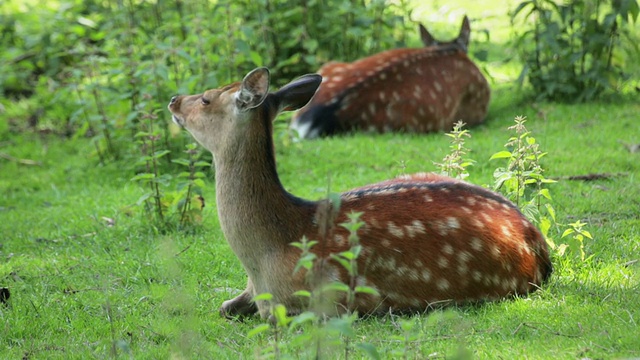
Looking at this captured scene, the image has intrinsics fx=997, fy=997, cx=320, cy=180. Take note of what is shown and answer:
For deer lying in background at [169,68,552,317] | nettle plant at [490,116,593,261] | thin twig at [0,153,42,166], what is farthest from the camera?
thin twig at [0,153,42,166]

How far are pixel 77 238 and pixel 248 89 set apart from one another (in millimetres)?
2411

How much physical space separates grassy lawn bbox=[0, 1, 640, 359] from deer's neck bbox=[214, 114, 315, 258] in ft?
1.25

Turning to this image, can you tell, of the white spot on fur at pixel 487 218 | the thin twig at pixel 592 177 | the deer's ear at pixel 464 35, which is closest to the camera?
the white spot on fur at pixel 487 218

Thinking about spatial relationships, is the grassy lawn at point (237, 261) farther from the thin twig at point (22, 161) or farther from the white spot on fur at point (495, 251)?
the white spot on fur at point (495, 251)

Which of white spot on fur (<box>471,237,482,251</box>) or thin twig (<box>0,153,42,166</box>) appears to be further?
thin twig (<box>0,153,42,166</box>)

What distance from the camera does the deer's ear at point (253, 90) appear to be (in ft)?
16.4

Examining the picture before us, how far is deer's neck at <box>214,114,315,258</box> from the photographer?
5051mm

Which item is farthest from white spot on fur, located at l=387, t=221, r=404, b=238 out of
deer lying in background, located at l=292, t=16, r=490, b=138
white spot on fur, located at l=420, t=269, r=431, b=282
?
deer lying in background, located at l=292, t=16, r=490, b=138

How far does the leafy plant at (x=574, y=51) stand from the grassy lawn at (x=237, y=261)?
0.25 meters

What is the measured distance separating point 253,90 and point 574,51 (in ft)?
18.9

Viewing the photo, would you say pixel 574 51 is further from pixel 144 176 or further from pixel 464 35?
pixel 144 176

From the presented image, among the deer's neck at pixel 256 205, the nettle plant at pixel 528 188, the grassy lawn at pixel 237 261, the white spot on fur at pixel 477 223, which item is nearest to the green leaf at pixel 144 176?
the grassy lawn at pixel 237 261

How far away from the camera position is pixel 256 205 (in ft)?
16.7

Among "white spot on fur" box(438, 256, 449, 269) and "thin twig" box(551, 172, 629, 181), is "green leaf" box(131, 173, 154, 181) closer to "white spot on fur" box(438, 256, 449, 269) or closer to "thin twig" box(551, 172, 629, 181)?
"white spot on fur" box(438, 256, 449, 269)
